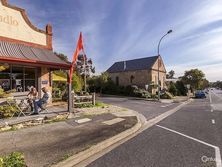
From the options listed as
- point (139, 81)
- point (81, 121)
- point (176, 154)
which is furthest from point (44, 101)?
A: point (139, 81)

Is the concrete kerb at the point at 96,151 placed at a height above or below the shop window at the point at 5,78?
below

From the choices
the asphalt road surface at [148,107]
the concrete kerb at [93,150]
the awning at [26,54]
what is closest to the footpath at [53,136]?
the concrete kerb at [93,150]

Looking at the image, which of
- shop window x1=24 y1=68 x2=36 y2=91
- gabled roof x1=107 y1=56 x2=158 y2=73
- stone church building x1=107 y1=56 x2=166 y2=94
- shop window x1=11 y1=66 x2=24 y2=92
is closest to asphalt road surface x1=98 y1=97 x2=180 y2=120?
shop window x1=24 y1=68 x2=36 y2=91

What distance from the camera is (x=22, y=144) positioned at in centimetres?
671

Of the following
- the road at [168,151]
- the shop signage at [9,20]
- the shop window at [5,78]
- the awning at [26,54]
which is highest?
the shop signage at [9,20]

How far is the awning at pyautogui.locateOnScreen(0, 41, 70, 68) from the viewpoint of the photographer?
37.6ft

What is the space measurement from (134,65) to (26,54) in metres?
37.8

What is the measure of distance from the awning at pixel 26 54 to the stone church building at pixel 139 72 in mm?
30155

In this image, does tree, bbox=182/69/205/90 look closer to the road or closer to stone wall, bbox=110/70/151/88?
stone wall, bbox=110/70/151/88

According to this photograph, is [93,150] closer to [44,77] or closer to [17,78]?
→ [17,78]

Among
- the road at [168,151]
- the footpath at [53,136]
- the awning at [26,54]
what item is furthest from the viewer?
the awning at [26,54]

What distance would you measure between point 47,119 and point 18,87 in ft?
13.0

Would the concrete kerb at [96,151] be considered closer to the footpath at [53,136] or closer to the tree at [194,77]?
the footpath at [53,136]

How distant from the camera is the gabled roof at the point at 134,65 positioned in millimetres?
45716
